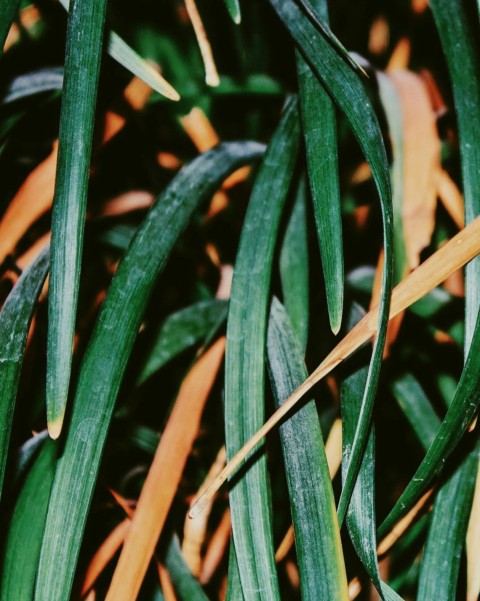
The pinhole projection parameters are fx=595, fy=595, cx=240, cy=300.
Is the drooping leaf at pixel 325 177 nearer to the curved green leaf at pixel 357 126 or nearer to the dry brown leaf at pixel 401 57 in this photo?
the curved green leaf at pixel 357 126

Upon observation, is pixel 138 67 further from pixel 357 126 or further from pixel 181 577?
pixel 181 577

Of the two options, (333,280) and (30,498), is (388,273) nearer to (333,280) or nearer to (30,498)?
(333,280)

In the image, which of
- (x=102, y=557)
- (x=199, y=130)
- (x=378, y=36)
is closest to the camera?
(x=102, y=557)

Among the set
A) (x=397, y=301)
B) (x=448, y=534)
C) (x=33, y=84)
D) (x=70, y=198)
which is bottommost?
(x=448, y=534)

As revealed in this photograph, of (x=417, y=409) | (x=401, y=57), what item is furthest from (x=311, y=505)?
(x=401, y=57)

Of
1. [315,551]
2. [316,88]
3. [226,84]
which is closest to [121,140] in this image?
[226,84]

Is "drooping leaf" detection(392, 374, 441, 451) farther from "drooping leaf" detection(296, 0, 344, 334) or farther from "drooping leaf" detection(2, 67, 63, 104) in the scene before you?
"drooping leaf" detection(2, 67, 63, 104)

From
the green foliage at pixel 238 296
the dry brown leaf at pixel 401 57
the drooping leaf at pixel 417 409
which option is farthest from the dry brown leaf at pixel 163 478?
the dry brown leaf at pixel 401 57
